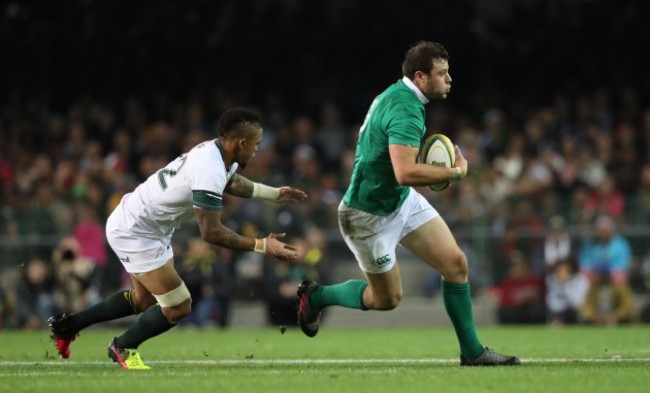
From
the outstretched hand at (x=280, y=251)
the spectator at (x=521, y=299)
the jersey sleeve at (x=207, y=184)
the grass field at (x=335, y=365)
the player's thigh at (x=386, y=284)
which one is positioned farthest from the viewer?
the spectator at (x=521, y=299)

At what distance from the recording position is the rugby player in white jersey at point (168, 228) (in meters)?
9.34

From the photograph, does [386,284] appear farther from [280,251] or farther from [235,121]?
[235,121]

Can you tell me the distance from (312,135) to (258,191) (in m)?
11.4

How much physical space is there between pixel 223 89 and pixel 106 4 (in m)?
2.59

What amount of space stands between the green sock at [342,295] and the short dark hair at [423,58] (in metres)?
1.78

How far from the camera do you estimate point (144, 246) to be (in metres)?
9.95

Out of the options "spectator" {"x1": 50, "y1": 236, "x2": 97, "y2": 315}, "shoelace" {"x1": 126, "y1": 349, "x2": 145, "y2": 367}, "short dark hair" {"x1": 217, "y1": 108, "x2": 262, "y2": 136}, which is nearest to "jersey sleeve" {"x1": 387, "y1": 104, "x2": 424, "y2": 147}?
"short dark hair" {"x1": 217, "y1": 108, "x2": 262, "y2": 136}

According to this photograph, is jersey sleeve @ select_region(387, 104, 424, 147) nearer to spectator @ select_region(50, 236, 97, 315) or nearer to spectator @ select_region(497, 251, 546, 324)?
spectator @ select_region(497, 251, 546, 324)

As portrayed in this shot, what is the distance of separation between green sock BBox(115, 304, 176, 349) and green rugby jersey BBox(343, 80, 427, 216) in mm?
1670

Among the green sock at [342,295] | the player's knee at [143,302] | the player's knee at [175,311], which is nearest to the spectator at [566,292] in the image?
the green sock at [342,295]

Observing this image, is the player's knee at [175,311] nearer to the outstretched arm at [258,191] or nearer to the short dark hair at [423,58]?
the outstretched arm at [258,191]

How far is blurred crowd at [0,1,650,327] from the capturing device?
62.9 feet

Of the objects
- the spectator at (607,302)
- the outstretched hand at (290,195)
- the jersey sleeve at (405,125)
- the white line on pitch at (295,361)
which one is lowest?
the spectator at (607,302)

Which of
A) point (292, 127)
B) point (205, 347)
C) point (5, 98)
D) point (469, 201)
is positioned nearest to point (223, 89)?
point (292, 127)
